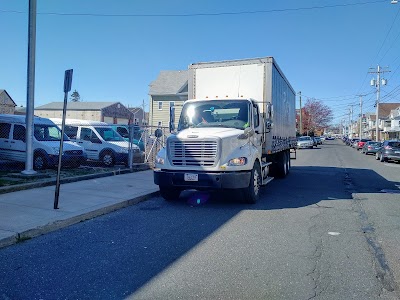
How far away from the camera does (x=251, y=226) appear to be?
6480mm

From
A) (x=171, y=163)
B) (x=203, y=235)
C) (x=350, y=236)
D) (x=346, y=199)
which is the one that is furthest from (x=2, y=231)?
(x=346, y=199)

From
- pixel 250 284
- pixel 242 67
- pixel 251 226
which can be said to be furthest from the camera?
pixel 242 67

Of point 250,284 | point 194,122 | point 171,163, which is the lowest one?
point 250,284

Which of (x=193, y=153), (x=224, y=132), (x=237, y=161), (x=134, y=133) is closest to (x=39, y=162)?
(x=193, y=153)

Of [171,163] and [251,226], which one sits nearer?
[251,226]

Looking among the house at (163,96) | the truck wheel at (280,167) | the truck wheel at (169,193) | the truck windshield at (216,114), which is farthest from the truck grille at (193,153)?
the house at (163,96)

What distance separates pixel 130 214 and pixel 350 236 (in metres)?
4.27

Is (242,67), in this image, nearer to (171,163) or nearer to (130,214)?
(171,163)

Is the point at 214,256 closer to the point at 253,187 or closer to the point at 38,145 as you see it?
the point at 253,187

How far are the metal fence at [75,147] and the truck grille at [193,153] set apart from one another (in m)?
2.39

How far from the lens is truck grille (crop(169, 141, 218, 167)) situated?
784 centimetres

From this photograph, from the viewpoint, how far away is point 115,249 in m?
5.13

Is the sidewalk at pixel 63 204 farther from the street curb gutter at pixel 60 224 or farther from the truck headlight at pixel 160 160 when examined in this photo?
the truck headlight at pixel 160 160

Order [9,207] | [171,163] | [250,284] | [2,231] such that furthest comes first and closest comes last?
1. [171,163]
2. [9,207]
3. [2,231]
4. [250,284]
